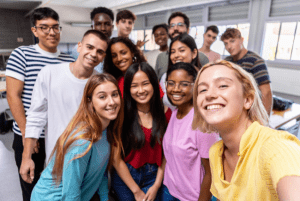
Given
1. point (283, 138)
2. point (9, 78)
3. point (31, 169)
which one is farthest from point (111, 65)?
point (283, 138)

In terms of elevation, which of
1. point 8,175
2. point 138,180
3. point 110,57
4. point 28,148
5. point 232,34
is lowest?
point 8,175

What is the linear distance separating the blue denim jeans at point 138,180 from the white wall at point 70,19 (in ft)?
28.5

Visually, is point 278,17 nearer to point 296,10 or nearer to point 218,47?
point 296,10

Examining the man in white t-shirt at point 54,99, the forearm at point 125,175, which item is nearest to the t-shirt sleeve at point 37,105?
the man in white t-shirt at point 54,99

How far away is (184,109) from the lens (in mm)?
1344

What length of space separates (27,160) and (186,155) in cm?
125

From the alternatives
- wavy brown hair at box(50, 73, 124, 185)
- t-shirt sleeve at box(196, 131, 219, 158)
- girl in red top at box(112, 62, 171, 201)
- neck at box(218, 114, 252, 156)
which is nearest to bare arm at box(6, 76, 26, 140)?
wavy brown hair at box(50, 73, 124, 185)

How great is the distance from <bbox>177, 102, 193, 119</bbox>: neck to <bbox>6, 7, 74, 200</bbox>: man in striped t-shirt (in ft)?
3.86

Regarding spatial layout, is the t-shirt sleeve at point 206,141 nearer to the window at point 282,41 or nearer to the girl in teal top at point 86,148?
the girl in teal top at point 86,148

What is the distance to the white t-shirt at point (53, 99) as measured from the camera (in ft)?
4.66

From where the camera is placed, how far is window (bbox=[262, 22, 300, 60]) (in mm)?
4695

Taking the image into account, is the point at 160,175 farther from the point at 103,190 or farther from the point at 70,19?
the point at 70,19

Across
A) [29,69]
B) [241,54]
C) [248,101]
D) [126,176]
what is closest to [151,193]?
[126,176]

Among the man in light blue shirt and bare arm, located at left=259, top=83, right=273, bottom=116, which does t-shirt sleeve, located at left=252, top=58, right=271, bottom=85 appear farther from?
the man in light blue shirt
